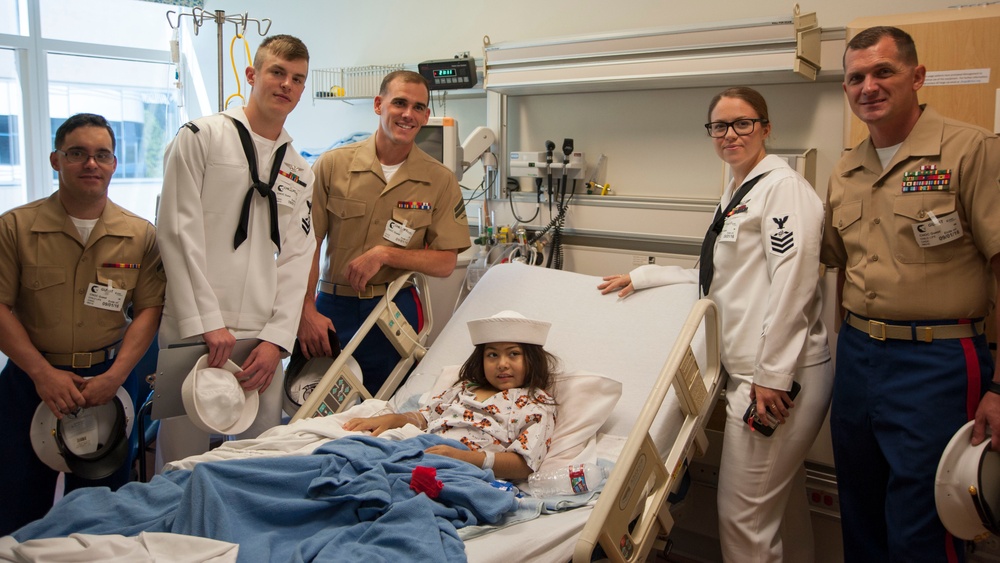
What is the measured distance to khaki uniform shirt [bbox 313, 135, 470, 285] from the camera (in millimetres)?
2887

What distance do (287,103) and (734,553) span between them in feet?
6.76

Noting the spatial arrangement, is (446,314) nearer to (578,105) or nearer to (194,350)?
(578,105)

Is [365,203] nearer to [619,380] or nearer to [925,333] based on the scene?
[619,380]

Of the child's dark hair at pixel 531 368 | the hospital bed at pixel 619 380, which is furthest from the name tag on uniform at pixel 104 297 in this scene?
the child's dark hair at pixel 531 368

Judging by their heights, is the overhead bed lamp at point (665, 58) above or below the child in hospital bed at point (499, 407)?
above

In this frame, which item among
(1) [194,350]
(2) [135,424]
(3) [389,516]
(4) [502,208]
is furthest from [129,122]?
(3) [389,516]

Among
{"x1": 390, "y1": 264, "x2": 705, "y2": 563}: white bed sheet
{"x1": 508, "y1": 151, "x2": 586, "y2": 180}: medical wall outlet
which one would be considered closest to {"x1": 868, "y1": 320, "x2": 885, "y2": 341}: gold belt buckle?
{"x1": 390, "y1": 264, "x2": 705, "y2": 563}: white bed sheet

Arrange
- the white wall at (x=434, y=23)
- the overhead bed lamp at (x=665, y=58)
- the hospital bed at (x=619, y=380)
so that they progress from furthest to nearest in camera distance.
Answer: the white wall at (x=434, y=23)
the overhead bed lamp at (x=665, y=58)
the hospital bed at (x=619, y=380)

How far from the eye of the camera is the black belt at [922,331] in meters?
2.04

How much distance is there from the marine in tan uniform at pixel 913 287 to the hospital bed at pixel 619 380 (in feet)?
1.51

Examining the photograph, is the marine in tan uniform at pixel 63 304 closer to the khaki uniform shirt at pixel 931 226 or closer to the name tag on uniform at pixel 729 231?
the name tag on uniform at pixel 729 231

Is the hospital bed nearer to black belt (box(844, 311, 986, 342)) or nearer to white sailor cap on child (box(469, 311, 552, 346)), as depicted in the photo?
white sailor cap on child (box(469, 311, 552, 346))

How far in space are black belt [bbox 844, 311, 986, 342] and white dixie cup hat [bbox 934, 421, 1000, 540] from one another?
0.24m

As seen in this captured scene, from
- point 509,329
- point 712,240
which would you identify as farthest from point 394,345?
point 712,240
